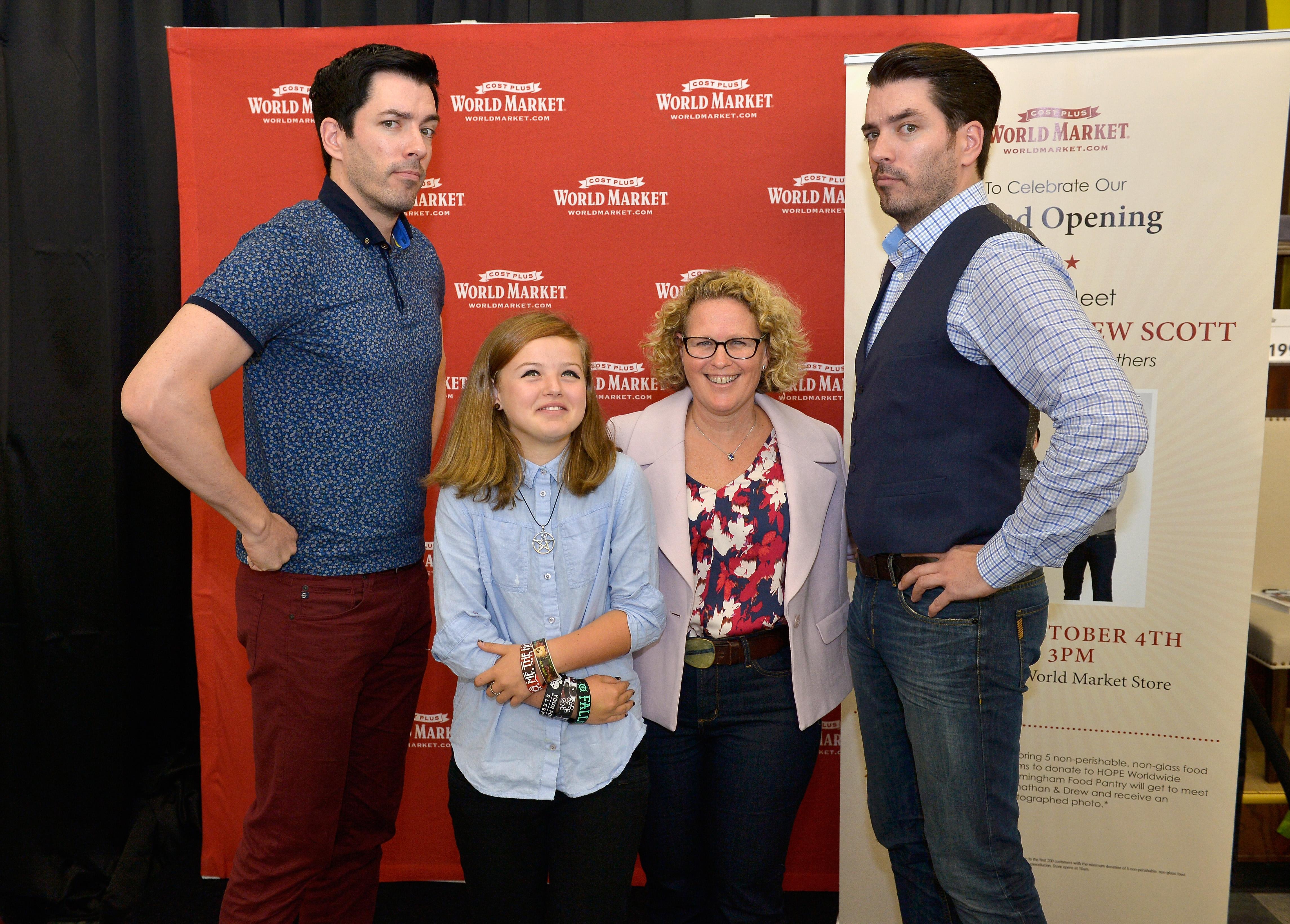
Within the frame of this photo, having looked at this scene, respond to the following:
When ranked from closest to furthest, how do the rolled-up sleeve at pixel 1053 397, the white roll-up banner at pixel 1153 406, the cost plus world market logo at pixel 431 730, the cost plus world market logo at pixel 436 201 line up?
the rolled-up sleeve at pixel 1053 397 → the white roll-up banner at pixel 1153 406 → the cost plus world market logo at pixel 436 201 → the cost plus world market logo at pixel 431 730

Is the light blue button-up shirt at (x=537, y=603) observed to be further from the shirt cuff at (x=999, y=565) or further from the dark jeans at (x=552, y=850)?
the shirt cuff at (x=999, y=565)

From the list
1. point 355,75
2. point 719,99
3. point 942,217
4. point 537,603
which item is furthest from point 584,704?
point 719,99

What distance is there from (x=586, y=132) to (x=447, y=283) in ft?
2.10

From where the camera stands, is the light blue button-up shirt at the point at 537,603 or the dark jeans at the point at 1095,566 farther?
the dark jeans at the point at 1095,566

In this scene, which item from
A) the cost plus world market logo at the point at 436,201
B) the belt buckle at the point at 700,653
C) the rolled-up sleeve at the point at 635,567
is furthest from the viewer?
the cost plus world market logo at the point at 436,201

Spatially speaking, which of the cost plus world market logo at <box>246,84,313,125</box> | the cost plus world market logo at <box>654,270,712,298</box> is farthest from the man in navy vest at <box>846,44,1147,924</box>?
the cost plus world market logo at <box>246,84,313,125</box>

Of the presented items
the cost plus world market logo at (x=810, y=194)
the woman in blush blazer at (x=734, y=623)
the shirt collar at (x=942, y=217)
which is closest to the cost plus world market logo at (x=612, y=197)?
the cost plus world market logo at (x=810, y=194)

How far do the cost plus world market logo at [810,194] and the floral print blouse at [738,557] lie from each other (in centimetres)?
115

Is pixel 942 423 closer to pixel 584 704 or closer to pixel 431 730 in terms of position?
pixel 584 704

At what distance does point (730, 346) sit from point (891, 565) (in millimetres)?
569

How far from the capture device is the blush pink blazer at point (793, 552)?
1715 mm

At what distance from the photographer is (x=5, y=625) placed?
8.71 ft

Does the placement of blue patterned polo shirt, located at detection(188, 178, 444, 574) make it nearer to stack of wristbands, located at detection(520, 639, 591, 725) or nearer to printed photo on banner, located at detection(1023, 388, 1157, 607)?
stack of wristbands, located at detection(520, 639, 591, 725)

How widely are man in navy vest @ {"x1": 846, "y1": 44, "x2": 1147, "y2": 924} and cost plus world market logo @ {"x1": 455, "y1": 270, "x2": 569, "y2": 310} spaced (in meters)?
1.24
